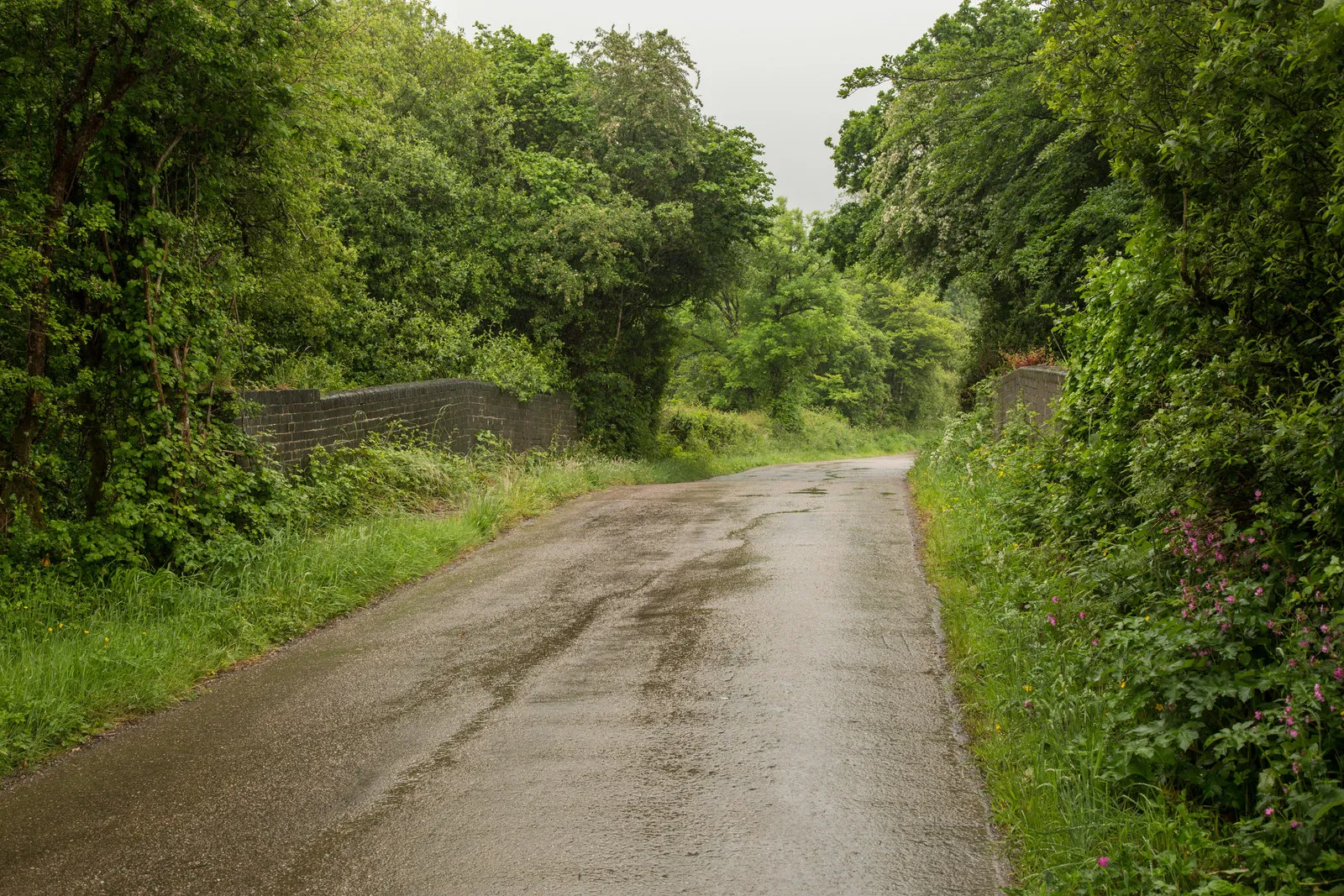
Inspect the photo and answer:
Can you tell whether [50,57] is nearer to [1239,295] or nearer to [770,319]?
[1239,295]

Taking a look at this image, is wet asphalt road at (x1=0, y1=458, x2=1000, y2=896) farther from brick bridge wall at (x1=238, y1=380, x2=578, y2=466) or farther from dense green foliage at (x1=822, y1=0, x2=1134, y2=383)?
dense green foliage at (x1=822, y1=0, x2=1134, y2=383)

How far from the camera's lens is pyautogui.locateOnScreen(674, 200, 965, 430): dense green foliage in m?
43.8

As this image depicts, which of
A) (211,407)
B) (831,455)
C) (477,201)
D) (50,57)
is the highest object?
(477,201)

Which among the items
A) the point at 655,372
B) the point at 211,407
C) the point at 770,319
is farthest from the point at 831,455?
the point at 211,407

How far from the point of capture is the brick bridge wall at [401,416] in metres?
9.52

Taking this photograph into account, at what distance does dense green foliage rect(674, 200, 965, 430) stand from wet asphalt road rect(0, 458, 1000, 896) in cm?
3024

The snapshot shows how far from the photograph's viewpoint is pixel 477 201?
18938 millimetres

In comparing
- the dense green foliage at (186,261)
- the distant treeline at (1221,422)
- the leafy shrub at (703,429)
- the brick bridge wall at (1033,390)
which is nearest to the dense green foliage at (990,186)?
the brick bridge wall at (1033,390)

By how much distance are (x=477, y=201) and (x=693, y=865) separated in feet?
56.0

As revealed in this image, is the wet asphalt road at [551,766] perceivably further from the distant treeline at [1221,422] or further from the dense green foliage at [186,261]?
the dense green foliage at [186,261]

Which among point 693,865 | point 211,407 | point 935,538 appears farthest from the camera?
point 935,538

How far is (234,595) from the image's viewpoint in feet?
23.9

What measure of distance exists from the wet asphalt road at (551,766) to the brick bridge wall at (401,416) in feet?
9.12

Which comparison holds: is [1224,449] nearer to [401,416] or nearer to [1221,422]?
[1221,422]
